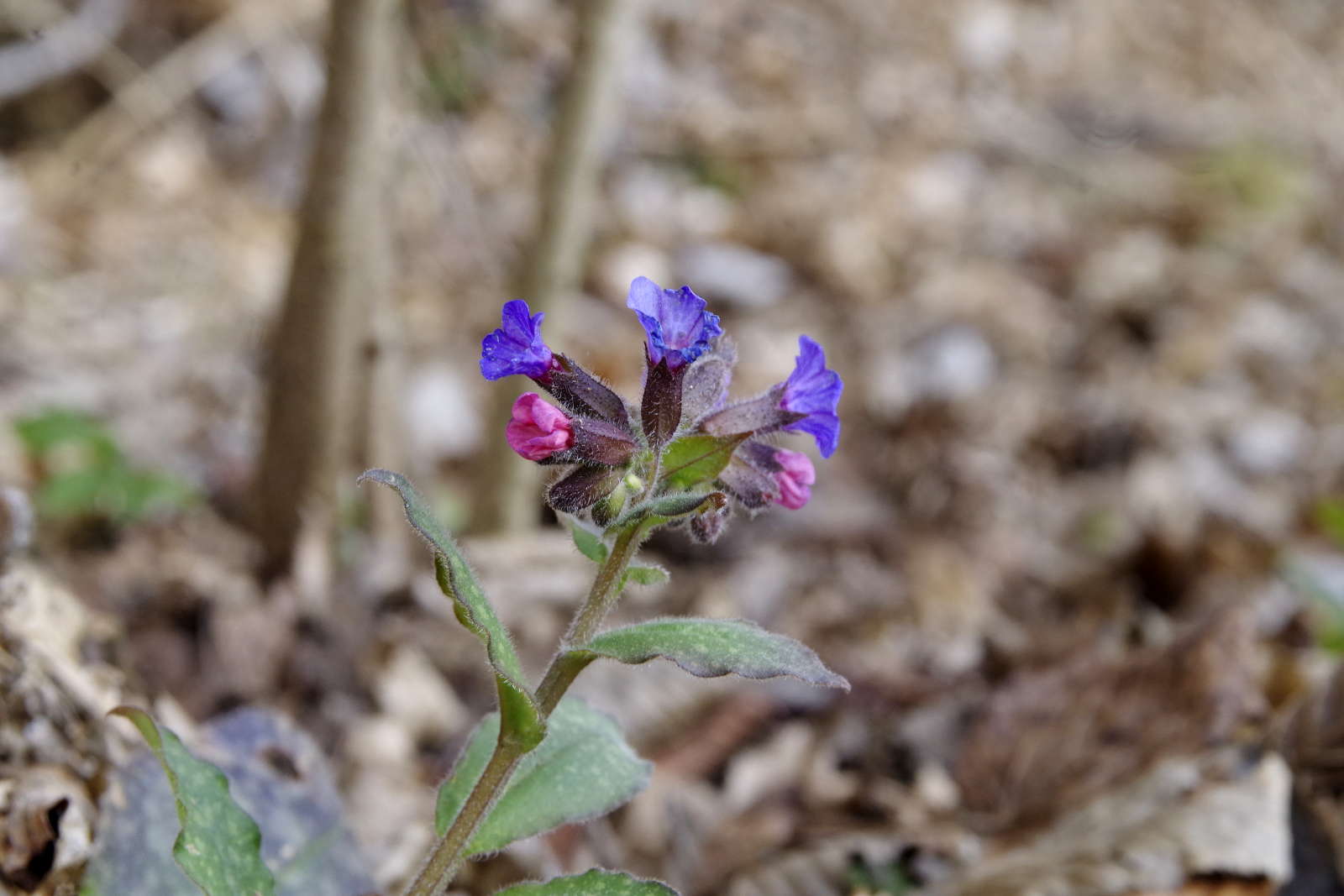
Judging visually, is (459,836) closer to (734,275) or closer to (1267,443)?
(734,275)

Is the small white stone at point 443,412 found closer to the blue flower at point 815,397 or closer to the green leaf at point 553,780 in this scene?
the green leaf at point 553,780

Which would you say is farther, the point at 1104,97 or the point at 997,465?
the point at 1104,97

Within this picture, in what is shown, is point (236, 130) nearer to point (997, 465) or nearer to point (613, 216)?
point (613, 216)

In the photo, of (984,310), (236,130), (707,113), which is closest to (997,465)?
(984,310)

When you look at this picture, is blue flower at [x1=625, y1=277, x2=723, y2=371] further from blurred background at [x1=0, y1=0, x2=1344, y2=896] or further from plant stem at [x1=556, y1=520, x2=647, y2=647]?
blurred background at [x1=0, y1=0, x2=1344, y2=896]

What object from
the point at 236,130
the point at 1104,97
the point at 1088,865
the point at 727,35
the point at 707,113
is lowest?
the point at 1088,865

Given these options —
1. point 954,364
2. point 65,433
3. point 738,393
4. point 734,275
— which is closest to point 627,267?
point 734,275
